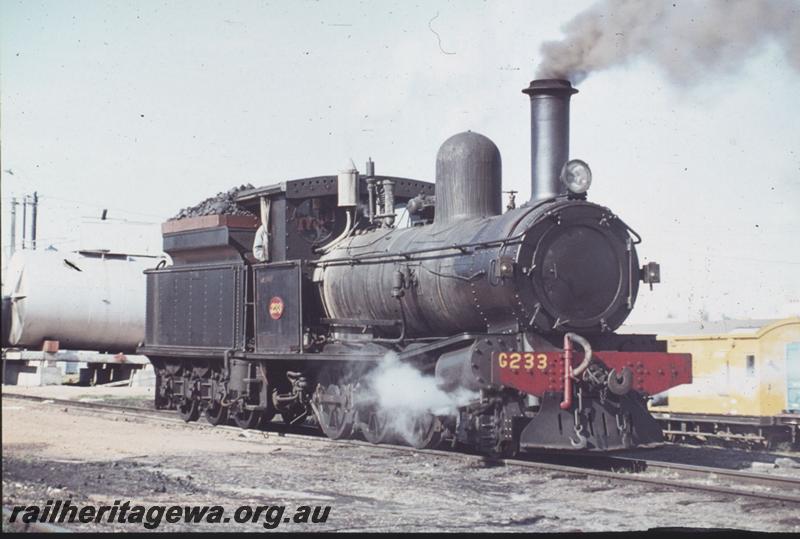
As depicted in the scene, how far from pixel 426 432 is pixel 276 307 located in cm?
339

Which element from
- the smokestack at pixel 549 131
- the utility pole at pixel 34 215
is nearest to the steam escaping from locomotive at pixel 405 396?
the smokestack at pixel 549 131

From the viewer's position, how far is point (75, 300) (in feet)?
95.0

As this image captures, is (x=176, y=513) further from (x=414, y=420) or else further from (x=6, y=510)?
(x=414, y=420)

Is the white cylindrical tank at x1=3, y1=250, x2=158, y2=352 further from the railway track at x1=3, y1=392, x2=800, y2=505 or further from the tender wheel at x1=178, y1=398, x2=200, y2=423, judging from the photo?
the railway track at x1=3, y1=392, x2=800, y2=505

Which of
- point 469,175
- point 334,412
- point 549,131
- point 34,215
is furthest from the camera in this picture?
point 34,215

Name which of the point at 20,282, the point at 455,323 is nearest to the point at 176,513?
the point at 455,323

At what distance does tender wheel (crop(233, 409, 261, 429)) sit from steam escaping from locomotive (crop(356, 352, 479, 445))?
289cm

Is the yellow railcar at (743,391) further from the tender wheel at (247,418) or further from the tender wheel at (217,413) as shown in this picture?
the tender wheel at (217,413)

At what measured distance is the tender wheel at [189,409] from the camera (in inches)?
706

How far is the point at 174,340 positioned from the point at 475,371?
844cm

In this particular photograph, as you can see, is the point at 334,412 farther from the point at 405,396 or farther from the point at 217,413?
the point at 217,413

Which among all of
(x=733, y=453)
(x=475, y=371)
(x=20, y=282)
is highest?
(x=20, y=282)

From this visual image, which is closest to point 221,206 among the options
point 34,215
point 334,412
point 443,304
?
point 334,412

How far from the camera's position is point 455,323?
12547mm
